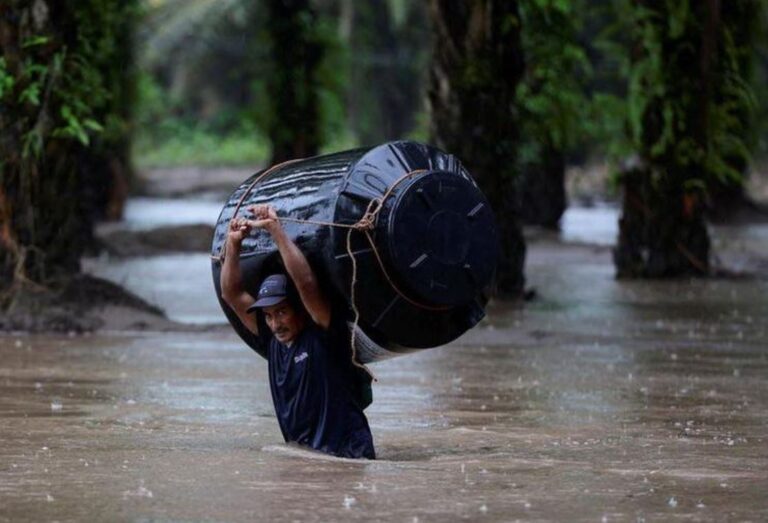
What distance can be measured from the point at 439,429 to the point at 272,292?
5.21ft

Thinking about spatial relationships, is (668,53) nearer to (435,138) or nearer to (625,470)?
(435,138)

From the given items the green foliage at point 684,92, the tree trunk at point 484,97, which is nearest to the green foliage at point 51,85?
the tree trunk at point 484,97

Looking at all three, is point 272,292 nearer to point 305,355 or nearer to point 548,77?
point 305,355

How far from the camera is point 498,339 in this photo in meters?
13.5

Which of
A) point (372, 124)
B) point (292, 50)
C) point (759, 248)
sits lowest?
point (372, 124)

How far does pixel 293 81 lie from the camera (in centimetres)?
2714

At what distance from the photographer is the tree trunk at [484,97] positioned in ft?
52.2

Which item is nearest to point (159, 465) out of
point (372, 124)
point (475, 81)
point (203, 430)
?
point (203, 430)

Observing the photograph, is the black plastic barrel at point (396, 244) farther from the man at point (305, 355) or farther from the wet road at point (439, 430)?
the wet road at point (439, 430)

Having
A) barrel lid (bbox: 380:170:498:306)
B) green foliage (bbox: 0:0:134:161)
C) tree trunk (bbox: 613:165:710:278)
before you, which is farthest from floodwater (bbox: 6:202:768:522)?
tree trunk (bbox: 613:165:710:278)

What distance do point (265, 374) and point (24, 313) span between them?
3.02 metres

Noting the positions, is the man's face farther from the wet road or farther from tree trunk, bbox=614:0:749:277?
tree trunk, bbox=614:0:749:277

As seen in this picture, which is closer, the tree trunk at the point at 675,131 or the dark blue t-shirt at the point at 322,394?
the dark blue t-shirt at the point at 322,394

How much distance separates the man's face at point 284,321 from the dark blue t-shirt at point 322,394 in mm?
40
